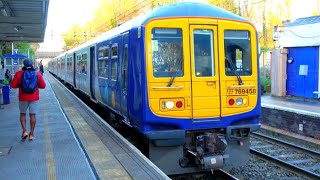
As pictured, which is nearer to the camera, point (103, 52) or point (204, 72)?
point (204, 72)

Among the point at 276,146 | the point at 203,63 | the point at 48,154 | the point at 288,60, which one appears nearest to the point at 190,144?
the point at 203,63

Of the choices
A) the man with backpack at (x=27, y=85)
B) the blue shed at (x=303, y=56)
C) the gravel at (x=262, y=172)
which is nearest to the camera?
the man with backpack at (x=27, y=85)

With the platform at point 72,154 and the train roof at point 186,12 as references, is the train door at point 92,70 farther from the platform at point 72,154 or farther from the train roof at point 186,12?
the train roof at point 186,12

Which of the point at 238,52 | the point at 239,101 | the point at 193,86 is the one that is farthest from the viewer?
the point at 238,52

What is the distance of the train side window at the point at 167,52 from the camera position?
22.1 feet

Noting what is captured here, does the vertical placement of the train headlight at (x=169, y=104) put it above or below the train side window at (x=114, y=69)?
below

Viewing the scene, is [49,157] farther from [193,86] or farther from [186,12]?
[186,12]

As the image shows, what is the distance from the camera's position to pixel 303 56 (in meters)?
18.7

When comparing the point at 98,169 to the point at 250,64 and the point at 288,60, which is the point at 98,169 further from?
the point at 288,60

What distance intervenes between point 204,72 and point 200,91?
A: 342 mm

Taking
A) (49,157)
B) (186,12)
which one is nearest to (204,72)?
(186,12)

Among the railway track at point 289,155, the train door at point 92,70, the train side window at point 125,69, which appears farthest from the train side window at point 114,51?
the railway track at point 289,155

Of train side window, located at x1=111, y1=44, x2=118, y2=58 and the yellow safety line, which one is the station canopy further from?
the yellow safety line

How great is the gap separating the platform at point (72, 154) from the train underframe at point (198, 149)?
482 millimetres
